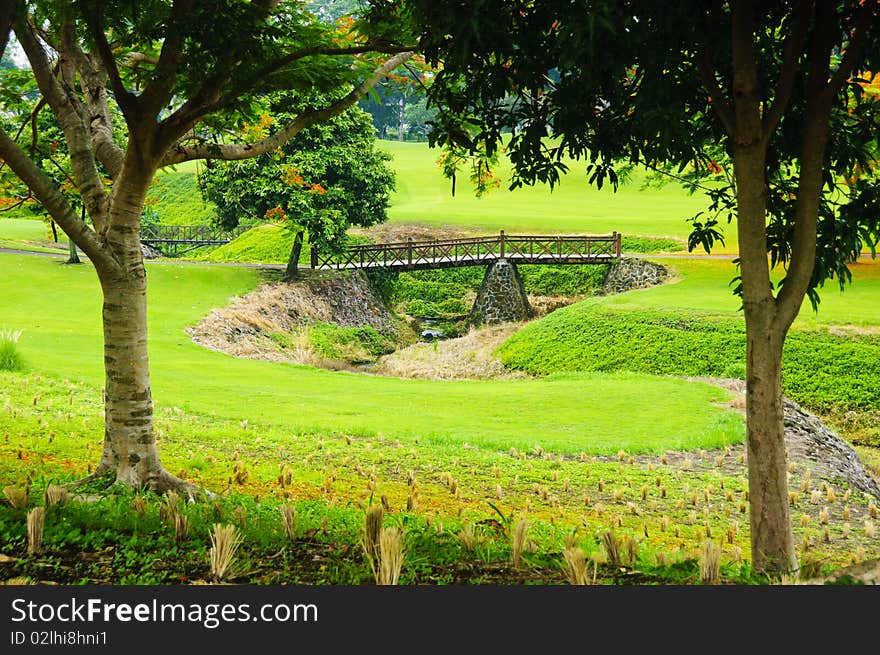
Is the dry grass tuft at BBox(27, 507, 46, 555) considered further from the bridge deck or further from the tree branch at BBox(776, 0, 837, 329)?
the bridge deck

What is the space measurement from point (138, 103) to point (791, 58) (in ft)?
18.6

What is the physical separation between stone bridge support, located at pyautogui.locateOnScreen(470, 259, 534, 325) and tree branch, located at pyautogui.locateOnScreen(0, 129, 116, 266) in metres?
28.6

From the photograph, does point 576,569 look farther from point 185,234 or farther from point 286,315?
point 185,234

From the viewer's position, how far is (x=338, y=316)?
3306 cm

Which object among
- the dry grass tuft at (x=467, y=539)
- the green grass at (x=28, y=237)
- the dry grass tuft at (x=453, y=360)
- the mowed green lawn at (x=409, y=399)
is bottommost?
the dry grass tuft at (x=453, y=360)

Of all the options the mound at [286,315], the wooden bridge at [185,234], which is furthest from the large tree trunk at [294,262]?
the wooden bridge at [185,234]

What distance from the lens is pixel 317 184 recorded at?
31156 mm

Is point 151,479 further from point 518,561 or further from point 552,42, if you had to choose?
point 552,42

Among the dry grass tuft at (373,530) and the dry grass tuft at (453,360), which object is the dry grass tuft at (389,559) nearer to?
the dry grass tuft at (373,530)

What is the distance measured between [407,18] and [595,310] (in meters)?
22.1

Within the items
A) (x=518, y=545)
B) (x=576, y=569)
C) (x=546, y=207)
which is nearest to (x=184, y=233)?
(x=546, y=207)

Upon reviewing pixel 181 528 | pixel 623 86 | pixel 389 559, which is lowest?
pixel 181 528

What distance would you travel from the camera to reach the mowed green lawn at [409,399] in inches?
564

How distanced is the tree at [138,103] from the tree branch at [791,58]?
3976mm
